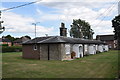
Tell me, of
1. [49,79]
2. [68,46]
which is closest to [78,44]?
[68,46]

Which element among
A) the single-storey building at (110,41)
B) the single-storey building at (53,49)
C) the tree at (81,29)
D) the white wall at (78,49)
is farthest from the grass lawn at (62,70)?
the tree at (81,29)

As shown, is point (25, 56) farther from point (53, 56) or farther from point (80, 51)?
point (80, 51)

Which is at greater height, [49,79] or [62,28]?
[62,28]

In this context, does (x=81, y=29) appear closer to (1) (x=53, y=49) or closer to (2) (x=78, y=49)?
(2) (x=78, y=49)

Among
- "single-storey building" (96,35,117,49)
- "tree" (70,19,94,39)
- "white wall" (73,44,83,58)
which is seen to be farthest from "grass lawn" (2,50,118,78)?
"tree" (70,19,94,39)

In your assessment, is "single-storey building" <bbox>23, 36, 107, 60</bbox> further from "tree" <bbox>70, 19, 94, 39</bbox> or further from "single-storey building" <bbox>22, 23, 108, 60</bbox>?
"tree" <bbox>70, 19, 94, 39</bbox>

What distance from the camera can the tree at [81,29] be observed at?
92.5 metres

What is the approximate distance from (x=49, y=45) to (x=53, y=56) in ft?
6.52

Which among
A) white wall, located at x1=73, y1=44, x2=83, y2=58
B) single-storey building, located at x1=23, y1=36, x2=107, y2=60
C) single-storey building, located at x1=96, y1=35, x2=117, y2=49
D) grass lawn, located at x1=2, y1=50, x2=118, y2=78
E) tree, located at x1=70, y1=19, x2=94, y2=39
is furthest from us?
→ tree, located at x1=70, y1=19, x2=94, y2=39

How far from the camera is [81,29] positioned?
93.8m

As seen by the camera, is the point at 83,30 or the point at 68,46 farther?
the point at 83,30

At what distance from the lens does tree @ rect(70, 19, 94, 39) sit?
92469mm

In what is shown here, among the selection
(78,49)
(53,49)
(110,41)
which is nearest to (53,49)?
(53,49)

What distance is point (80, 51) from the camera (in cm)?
3275
